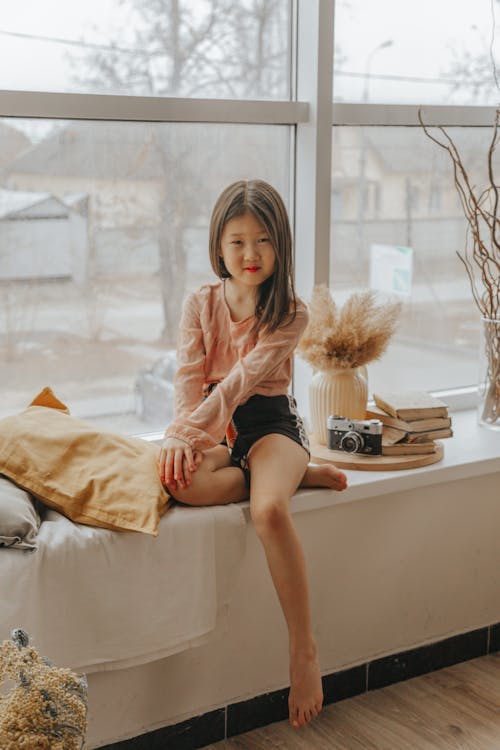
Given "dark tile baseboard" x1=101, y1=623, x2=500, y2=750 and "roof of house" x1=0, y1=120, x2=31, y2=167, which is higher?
"roof of house" x1=0, y1=120, x2=31, y2=167

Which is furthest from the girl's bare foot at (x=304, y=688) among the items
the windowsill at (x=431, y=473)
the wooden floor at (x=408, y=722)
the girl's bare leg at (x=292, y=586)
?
the windowsill at (x=431, y=473)

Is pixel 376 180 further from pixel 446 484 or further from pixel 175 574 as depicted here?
pixel 175 574

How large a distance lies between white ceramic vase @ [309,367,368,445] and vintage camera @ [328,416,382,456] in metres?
0.06

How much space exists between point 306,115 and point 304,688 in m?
1.43

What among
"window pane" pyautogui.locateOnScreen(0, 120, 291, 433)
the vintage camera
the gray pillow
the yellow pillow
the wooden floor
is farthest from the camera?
the vintage camera

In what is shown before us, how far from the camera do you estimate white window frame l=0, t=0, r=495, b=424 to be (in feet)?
7.65

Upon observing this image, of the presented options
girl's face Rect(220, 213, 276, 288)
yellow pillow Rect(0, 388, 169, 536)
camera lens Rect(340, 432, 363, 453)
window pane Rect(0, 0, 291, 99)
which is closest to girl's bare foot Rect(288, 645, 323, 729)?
yellow pillow Rect(0, 388, 169, 536)

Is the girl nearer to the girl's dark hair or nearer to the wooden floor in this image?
the girl's dark hair

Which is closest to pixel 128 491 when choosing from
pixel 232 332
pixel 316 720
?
pixel 232 332

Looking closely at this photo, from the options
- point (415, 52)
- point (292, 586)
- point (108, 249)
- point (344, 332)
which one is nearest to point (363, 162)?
point (415, 52)

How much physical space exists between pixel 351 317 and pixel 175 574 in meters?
0.82

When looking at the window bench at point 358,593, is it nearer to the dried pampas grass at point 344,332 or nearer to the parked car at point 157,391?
the dried pampas grass at point 344,332

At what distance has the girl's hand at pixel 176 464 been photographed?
2010 mm

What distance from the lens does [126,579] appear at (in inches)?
75.1
